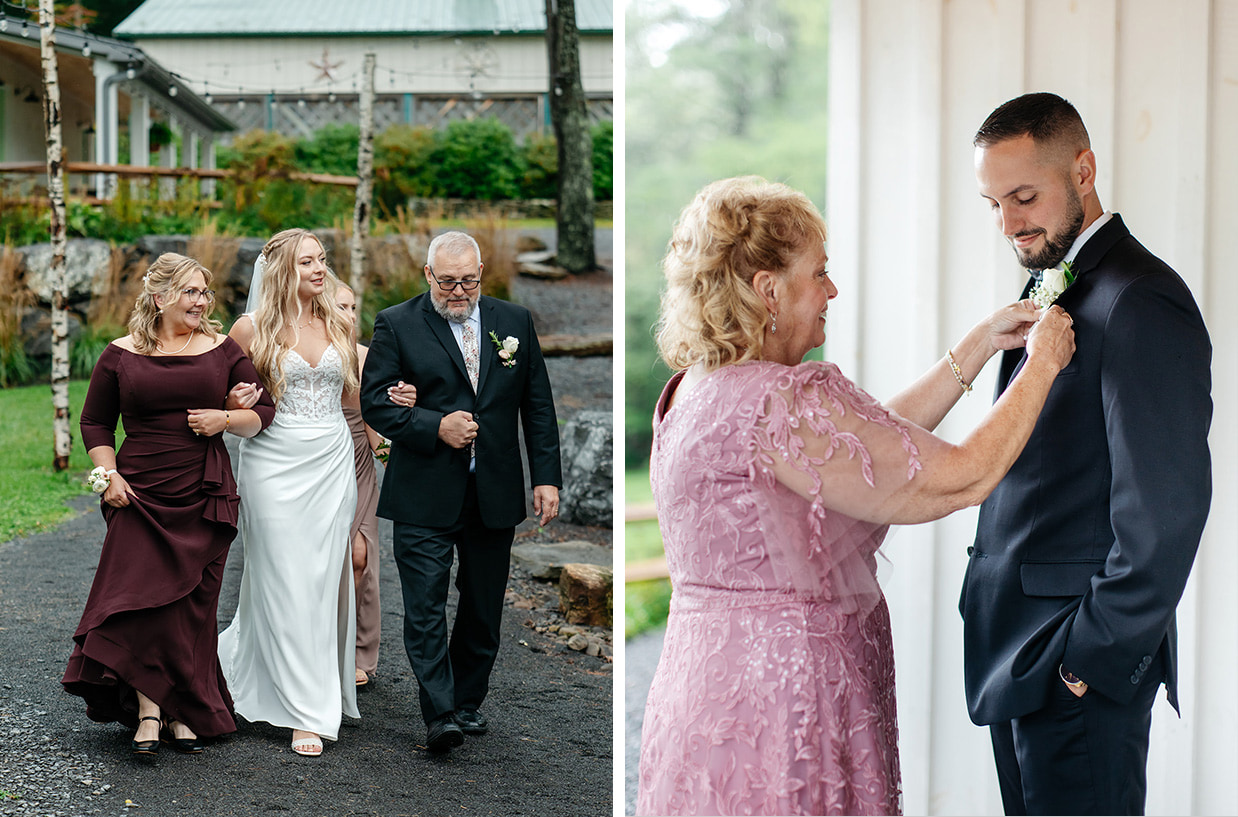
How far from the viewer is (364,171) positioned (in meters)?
5.21

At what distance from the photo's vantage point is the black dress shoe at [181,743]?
335cm

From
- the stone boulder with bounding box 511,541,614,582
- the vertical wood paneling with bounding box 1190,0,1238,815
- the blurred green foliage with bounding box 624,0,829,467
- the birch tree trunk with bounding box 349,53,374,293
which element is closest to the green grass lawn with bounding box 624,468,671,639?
the blurred green foliage with bounding box 624,0,829,467

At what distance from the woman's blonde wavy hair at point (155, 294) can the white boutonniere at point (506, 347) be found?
990 mm

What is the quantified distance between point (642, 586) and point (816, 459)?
18.9ft

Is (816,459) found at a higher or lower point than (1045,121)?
lower

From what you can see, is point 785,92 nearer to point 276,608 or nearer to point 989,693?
point 276,608

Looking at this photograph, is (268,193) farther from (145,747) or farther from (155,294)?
(145,747)

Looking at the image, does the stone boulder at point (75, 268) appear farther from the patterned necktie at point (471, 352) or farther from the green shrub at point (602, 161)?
the green shrub at point (602, 161)

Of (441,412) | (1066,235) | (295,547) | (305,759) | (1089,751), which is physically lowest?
(305,759)

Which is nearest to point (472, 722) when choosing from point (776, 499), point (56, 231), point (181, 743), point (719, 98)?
point (181, 743)

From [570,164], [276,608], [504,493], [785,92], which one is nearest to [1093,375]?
[504,493]

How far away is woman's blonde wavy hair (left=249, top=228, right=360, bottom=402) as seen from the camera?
3.65 metres

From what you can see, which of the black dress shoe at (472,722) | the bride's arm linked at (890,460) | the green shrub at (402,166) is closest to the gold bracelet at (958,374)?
the bride's arm linked at (890,460)

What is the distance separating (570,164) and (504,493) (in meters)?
2.31
